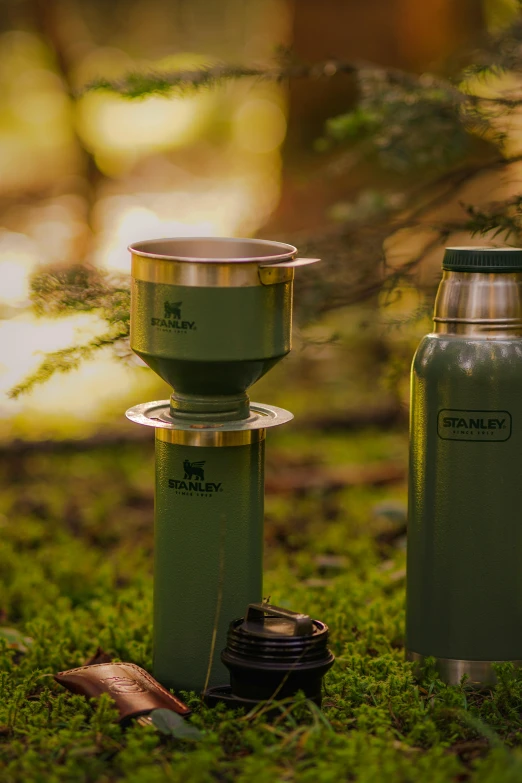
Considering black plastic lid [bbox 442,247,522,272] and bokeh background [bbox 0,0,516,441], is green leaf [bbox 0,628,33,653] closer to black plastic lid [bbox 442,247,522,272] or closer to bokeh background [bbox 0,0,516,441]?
bokeh background [bbox 0,0,516,441]

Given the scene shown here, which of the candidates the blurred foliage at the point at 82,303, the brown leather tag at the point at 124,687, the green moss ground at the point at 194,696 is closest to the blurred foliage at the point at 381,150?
the blurred foliage at the point at 82,303

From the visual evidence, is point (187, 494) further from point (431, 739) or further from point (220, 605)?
point (431, 739)

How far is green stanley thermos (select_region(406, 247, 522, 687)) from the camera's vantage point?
10.4ft

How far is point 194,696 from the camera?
3.17 m

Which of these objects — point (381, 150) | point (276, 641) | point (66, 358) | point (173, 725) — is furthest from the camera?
point (381, 150)

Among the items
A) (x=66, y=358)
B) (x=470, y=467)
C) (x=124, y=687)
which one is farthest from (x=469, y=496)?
(x=66, y=358)

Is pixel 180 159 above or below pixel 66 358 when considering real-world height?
above

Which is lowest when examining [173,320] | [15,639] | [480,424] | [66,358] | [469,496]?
[15,639]

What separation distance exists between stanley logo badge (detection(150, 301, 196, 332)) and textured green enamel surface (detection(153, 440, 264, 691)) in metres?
0.39

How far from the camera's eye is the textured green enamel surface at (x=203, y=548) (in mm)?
3197

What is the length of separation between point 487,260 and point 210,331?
876 mm

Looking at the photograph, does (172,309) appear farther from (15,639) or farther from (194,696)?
(15,639)

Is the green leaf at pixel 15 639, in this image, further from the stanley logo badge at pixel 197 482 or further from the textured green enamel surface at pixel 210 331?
the textured green enamel surface at pixel 210 331

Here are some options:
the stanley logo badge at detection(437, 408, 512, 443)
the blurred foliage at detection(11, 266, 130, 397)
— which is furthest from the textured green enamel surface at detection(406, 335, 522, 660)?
the blurred foliage at detection(11, 266, 130, 397)
